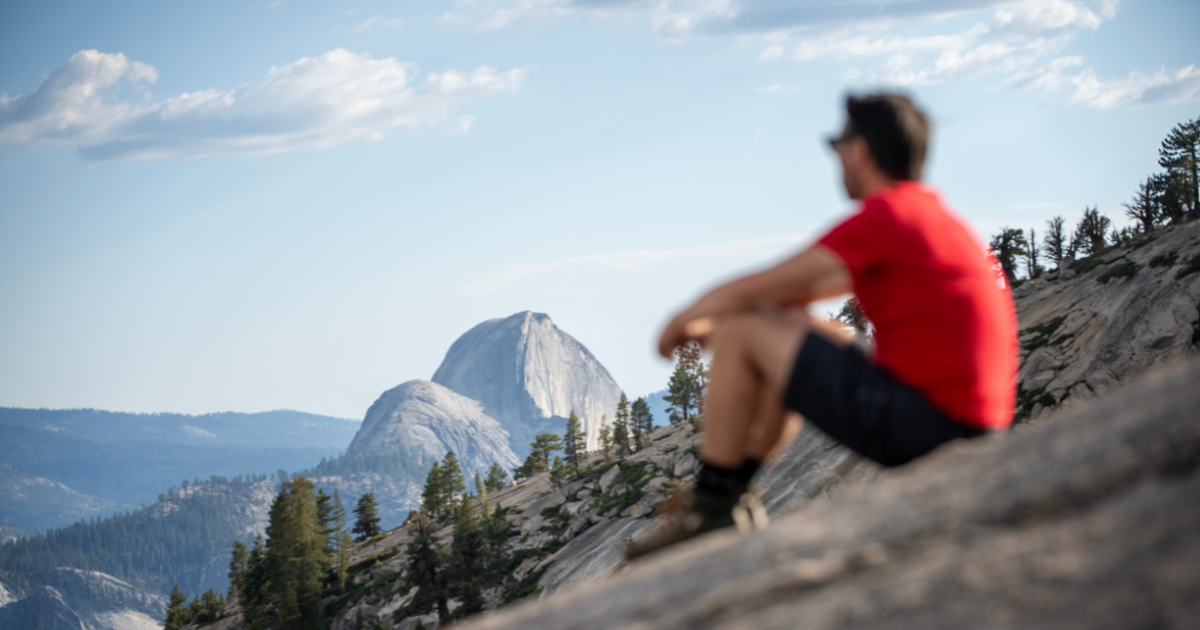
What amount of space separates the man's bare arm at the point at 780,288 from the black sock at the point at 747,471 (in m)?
0.81

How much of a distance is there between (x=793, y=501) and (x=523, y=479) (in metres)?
82.3

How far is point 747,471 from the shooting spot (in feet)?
13.3

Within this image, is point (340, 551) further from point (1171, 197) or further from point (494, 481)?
point (1171, 197)

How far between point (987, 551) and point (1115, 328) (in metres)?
38.8

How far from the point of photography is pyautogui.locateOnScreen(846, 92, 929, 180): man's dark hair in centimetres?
396

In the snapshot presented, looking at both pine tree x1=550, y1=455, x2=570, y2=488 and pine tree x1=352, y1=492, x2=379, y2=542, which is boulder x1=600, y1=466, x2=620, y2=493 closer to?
pine tree x1=550, y1=455, x2=570, y2=488

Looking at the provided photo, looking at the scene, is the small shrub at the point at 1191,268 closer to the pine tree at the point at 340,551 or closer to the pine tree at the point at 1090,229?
the pine tree at the point at 1090,229

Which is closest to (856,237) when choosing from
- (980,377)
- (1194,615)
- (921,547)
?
(980,377)

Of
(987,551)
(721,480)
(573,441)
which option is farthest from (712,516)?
(573,441)

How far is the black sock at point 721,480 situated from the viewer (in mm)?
4023

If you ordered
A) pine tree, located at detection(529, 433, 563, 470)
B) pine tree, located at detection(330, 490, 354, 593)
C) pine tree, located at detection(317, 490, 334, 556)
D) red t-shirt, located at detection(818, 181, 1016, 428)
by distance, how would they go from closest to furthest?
red t-shirt, located at detection(818, 181, 1016, 428) → pine tree, located at detection(330, 490, 354, 593) → pine tree, located at detection(317, 490, 334, 556) → pine tree, located at detection(529, 433, 563, 470)

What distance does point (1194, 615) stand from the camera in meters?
2.16

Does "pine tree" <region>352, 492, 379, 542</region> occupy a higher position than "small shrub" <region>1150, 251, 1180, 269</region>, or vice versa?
"small shrub" <region>1150, 251, 1180, 269</region>

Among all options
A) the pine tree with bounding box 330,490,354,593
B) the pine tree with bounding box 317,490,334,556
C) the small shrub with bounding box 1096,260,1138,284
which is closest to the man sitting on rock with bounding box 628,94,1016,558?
the small shrub with bounding box 1096,260,1138,284
